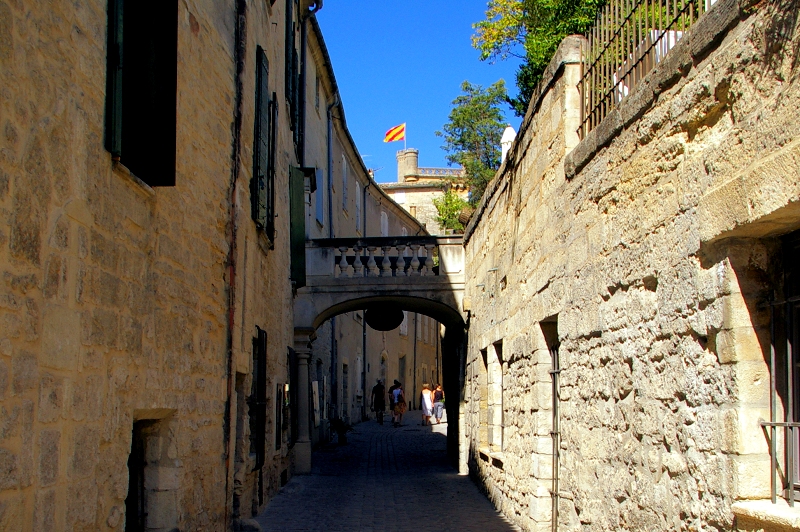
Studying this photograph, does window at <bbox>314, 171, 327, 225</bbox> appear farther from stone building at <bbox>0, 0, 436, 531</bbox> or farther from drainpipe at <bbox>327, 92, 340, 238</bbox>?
stone building at <bbox>0, 0, 436, 531</bbox>

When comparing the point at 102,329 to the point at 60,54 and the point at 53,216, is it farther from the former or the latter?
the point at 60,54

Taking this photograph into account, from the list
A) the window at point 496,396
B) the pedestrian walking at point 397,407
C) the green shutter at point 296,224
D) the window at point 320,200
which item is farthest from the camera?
the pedestrian walking at point 397,407

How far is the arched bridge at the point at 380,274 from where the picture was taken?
15.1 meters

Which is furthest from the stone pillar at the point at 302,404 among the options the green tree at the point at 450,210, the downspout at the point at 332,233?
the green tree at the point at 450,210

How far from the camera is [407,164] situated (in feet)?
172

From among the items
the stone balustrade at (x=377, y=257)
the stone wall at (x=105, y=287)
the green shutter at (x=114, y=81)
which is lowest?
the stone wall at (x=105, y=287)

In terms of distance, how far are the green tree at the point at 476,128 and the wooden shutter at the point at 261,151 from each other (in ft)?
59.6

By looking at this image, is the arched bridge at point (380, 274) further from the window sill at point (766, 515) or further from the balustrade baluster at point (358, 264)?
the window sill at point (766, 515)

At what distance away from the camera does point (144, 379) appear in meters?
5.27

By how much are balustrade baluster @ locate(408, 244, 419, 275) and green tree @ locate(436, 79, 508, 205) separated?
41.2ft

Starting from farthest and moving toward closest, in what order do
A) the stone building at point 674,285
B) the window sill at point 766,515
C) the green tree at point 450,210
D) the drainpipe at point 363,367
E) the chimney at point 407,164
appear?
the chimney at point 407,164 < the green tree at point 450,210 < the drainpipe at point 363,367 < the stone building at point 674,285 < the window sill at point 766,515

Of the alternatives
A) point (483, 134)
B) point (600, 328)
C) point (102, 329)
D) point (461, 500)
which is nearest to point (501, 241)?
point (461, 500)

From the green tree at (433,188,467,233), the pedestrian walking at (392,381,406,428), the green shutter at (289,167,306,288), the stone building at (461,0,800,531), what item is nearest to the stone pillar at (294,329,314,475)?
the green shutter at (289,167,306,288)

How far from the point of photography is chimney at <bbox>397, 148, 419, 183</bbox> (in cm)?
5244
